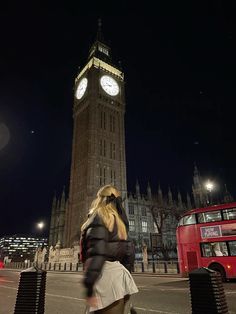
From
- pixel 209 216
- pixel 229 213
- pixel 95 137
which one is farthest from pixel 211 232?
pixel 95 137

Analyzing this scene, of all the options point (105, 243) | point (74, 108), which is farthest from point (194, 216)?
point (74, 108)

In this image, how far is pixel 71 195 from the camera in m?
56.7

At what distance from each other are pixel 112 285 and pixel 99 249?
0.38 m

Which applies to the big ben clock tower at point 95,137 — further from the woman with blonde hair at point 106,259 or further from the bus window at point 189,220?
the woman with blonde hair at point 106,259

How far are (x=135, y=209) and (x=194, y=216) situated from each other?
52.5m

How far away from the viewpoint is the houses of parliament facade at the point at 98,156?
53.8 metres

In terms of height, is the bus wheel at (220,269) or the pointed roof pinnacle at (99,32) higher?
the pointed roof pinnacle at (99,32)

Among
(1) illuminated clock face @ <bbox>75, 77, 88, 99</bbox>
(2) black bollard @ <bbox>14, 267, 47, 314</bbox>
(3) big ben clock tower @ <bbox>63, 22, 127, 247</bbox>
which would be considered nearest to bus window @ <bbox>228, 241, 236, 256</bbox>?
(2) black bollard @ <bbox>14, 267, 47, 314</bbox>

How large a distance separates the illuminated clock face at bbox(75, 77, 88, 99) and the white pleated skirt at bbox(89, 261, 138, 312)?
64.2 meters

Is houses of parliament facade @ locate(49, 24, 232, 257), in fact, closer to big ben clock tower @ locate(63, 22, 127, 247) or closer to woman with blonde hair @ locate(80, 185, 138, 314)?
big ben clock tower @ locate(63, 22, 127, 247)

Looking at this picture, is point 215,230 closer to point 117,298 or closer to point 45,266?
point 117,298

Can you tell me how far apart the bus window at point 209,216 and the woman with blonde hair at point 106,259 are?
40.0 feet

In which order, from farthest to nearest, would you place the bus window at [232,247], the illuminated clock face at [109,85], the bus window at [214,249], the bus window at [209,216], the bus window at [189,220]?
the illuminated clock face at [109,85], the bus window at [189,220], the bus window at [209,216], the bus window at [214,249], the bus window at [232,247]

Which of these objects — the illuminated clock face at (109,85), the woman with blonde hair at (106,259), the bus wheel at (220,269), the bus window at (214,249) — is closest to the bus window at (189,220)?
the bus window at (214,249)
